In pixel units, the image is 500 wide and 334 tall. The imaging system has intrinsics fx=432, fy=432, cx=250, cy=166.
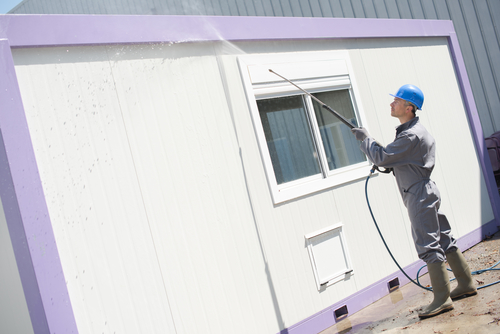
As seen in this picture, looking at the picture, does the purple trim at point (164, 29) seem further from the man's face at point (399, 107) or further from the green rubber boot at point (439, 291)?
the green rubber boot at point (439, 291)

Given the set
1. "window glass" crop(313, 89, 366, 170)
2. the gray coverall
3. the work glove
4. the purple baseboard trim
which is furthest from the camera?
"window glass" crop(313, 89, 366, 170)

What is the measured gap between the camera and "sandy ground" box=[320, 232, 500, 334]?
3.46 m

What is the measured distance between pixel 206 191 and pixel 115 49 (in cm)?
138

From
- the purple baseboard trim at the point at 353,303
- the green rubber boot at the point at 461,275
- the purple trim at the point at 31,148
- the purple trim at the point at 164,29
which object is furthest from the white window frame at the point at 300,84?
the green rubber boot at the point at 461,275

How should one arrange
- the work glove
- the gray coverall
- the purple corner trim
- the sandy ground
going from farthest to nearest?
the work glove
the gray coverall
the sandy ground
the purple corner trim

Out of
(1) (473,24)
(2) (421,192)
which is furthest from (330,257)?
(1) (473,24)

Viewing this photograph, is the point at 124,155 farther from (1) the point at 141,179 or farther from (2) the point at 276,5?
(2) the point at 276,5

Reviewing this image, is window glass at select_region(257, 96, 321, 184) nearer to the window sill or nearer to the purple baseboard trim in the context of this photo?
the window sill

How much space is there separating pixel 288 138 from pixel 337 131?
80 cm

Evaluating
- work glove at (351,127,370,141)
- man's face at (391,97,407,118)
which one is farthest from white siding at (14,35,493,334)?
man's face at (391,97,407,118)

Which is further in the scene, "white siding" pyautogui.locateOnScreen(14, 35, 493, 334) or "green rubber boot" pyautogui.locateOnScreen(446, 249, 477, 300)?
"green rubber boot" pyautogui.locateOnScreen(446, 249, 477, 300)

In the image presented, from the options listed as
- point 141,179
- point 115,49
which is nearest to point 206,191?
point 141,179

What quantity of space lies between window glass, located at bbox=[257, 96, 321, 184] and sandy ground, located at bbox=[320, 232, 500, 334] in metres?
1.54

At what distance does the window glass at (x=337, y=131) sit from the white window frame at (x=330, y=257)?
76 centimetres
